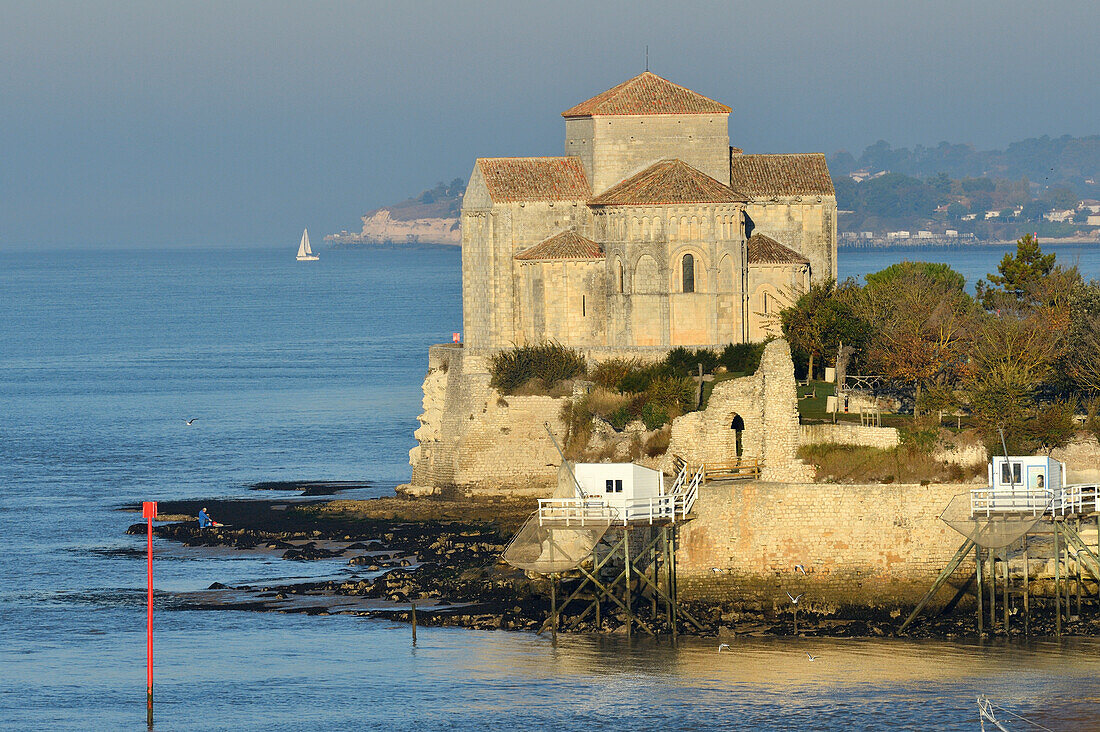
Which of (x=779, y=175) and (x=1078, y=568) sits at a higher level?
(x=779, y=175)

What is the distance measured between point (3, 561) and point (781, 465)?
22.5 m

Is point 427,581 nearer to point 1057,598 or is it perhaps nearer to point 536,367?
point 536,367

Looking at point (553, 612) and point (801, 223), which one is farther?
point (801, 223)

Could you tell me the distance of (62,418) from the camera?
8869 centimetres

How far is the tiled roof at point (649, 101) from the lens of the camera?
59.0 meters

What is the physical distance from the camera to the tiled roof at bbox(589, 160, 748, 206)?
56562mm

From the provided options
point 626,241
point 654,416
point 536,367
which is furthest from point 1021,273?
point 536,367

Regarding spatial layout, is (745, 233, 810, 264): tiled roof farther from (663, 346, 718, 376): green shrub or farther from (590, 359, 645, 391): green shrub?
(590, 359, 645, 391): green shrub

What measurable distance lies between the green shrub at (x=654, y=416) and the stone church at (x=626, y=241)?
738 cm

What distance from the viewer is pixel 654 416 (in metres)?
48.9

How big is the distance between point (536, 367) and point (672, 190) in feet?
21.5

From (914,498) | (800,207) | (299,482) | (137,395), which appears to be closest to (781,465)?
(914,498)

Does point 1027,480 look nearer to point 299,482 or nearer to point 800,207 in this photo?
point 800,207

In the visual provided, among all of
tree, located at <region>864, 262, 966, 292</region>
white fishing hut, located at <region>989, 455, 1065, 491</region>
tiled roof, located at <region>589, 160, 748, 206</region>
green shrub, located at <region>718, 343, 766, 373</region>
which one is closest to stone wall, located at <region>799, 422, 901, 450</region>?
white fishing hut, located at <region>989, 455, 1065, 491</region>
